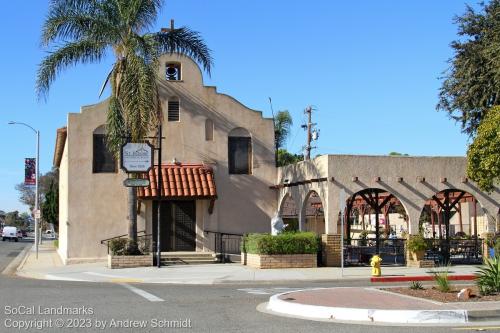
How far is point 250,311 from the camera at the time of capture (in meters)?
12.6

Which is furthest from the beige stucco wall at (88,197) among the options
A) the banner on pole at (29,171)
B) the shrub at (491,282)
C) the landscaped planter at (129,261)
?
the shrub at (491,282)

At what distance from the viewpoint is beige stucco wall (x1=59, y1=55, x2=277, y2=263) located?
91.8ft

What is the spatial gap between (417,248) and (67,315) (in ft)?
51.5

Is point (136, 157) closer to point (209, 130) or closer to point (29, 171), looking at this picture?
point (209, 130)

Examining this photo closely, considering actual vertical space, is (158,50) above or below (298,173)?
above

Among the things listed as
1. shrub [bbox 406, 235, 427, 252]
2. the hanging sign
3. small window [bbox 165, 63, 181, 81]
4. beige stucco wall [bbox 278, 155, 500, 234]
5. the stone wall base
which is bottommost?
the stone wall base

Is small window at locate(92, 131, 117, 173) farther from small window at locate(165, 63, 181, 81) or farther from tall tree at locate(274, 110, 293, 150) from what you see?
tall tree at locate(274, 110, 293, 150)

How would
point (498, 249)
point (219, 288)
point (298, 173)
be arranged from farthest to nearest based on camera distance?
point (298, 173)
point (498, 249)
point (219, 288)

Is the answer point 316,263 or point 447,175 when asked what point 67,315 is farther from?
point 447,175

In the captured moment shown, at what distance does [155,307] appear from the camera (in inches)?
512

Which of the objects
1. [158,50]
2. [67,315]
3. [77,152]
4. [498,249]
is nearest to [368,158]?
[498,249]

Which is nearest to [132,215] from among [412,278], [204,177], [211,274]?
[204,177]

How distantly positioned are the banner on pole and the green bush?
23622mm

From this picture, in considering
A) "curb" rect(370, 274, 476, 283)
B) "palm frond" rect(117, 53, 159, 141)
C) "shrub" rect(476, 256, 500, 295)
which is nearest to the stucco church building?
"palm frond" rect(117, 53, 159, 141)
